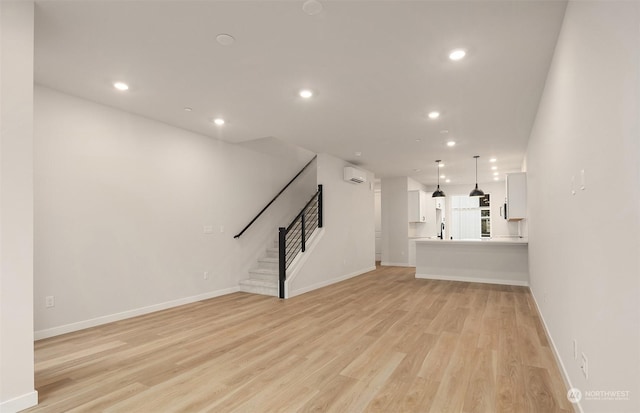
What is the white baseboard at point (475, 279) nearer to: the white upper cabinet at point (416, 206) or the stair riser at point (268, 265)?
the white upper cabinet at point (416, 206)

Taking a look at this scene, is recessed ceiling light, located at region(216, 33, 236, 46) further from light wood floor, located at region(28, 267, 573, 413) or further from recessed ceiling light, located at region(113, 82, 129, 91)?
light wood floor, located at region(28, 267, 573, 413)

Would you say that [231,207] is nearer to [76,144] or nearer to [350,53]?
[76,144]

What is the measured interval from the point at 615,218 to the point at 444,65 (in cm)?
232

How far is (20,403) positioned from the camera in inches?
87.0

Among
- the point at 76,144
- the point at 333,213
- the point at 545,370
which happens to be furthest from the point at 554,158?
the point at 76,144

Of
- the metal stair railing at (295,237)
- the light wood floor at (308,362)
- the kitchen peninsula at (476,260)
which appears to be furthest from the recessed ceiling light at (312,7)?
the kitchen peninsula at (476,260)

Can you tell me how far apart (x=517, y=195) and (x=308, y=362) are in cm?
594

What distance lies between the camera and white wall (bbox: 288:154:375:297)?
6.50 meters

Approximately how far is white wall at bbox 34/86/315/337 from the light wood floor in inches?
17.2

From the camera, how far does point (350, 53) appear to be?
9.80 feet

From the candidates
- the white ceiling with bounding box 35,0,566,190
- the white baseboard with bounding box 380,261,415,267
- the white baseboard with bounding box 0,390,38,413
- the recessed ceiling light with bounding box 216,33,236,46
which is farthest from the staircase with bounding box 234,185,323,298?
the white baseboard with bounding box 380,261,415,267

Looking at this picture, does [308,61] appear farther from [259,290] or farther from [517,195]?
[517,195]

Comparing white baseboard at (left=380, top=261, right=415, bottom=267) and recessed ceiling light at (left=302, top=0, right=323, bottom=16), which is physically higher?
recessed ceiling light at (left=302, top=0, right=323, bottom=16)

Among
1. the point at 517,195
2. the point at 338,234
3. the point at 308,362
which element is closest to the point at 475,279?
the point at 517,195
